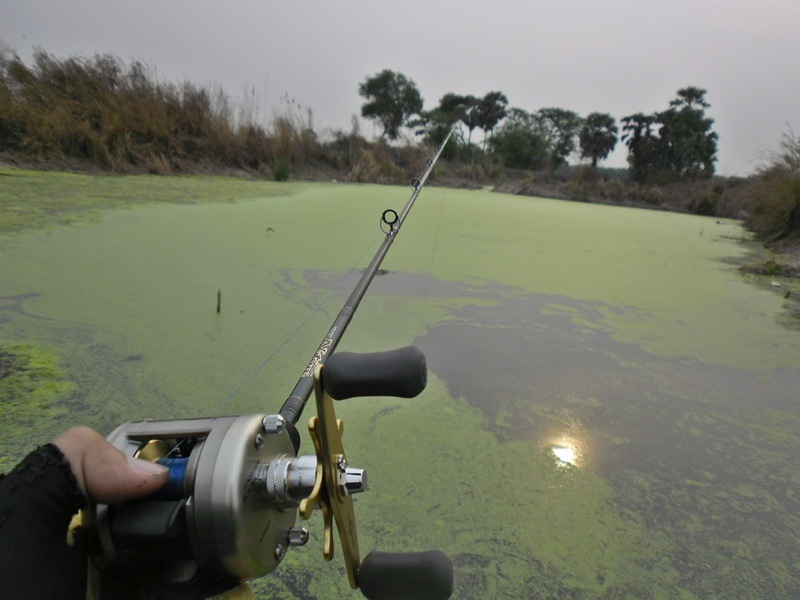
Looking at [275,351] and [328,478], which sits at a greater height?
[328,478]

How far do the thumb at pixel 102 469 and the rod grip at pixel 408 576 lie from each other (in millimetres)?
216

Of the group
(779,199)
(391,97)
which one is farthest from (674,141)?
(779,199)

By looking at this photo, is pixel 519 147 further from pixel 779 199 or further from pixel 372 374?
pixel 372 374

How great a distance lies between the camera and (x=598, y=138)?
2373 cm

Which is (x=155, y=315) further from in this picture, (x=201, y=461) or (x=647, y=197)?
(x=647, y=197)

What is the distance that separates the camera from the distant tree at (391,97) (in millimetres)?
23922

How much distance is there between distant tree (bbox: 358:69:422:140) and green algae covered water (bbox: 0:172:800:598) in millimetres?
22511

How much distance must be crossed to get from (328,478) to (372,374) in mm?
102

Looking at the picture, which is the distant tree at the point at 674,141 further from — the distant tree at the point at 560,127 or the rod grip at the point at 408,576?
the rod grip at the point at 408,576

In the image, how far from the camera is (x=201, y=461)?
42 centimetres

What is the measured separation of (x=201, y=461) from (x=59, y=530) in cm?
10

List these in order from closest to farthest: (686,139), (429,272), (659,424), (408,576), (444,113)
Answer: (408,576) < (659,424) < (429,272) < (686,139) < (444,113)

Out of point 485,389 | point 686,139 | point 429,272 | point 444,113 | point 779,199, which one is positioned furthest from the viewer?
point 444,113

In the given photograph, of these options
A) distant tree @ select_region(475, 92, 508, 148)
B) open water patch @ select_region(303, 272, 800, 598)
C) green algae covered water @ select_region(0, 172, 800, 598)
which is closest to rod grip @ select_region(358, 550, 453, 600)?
green algae covered water @ select_region(0, 172, 800, 598)
